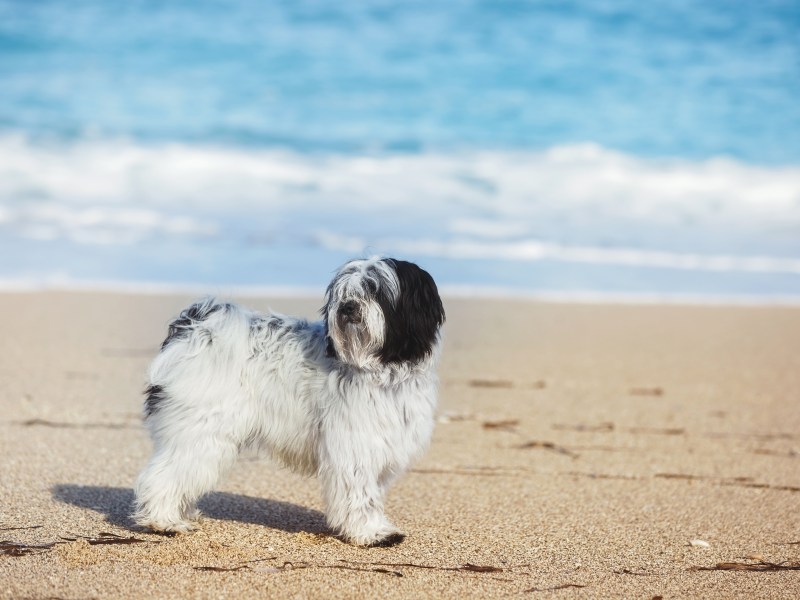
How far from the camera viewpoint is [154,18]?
29469 mm

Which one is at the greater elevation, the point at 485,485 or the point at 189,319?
the point at 189,319

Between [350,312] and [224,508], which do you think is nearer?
[350,312]

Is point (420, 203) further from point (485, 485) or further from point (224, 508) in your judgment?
point (224, 508)

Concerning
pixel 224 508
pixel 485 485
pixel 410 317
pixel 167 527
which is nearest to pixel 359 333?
pixel 410 317

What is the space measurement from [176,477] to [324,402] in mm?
729

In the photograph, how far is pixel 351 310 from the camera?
412cm

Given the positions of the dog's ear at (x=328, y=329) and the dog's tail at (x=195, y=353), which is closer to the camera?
the dog's ear at (x=328, y=329)

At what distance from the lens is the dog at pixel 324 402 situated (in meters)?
4.22

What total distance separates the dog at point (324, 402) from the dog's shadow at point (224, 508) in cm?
36

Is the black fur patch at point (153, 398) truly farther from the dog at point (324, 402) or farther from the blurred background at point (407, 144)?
the blurred background at point (407, 144)

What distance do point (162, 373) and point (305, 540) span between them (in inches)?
38.7

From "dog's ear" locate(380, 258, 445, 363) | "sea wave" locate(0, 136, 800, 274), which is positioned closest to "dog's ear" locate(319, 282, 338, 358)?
"dog's ear" locate(380, 258, 445, 363)

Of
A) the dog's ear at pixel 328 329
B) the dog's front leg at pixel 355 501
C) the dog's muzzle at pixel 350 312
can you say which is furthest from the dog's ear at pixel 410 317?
the dog's front leg at pixel 355 501

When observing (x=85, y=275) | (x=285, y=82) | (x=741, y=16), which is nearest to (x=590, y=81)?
(x=741, y=16)
